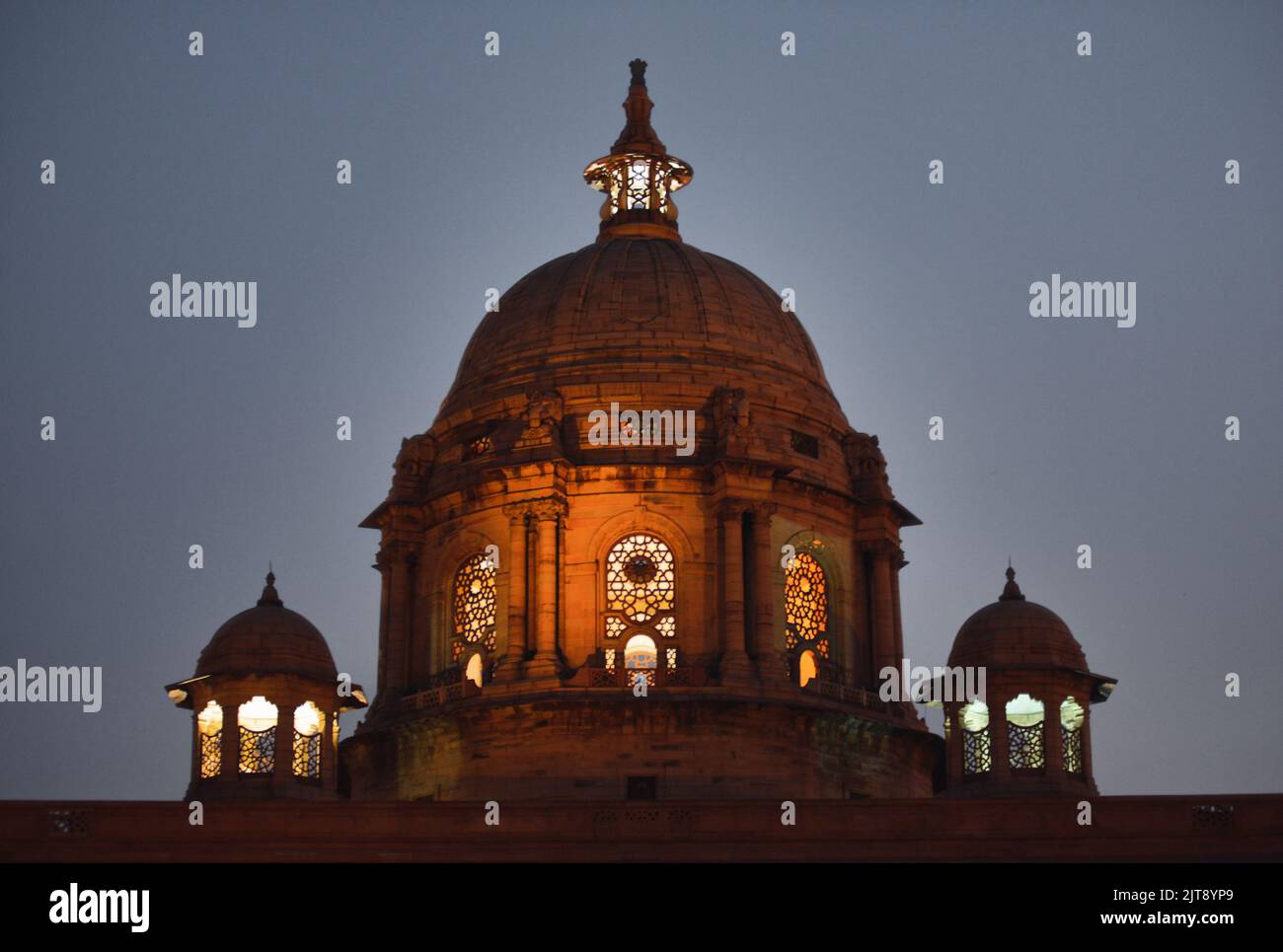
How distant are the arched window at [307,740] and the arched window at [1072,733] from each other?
18.3m

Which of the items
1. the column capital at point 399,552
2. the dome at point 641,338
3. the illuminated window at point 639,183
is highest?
the illuminated window at point 639,183

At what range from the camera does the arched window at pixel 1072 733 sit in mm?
64250

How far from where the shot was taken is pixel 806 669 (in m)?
70.2

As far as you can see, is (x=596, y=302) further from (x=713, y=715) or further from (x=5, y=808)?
(x=5, y=808)

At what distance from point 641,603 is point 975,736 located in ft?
33.9

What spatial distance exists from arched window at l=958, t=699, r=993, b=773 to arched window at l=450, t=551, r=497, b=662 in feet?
44.3

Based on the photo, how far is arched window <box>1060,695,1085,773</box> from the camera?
211 feet

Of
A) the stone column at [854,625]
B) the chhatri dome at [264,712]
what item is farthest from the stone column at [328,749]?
the stone column at [854,625]

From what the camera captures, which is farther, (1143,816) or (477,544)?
(477,544)

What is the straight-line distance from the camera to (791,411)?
241 feet

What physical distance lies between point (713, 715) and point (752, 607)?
366cm

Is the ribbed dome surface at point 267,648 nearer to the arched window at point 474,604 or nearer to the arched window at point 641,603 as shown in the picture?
the arched window at point 474,604
